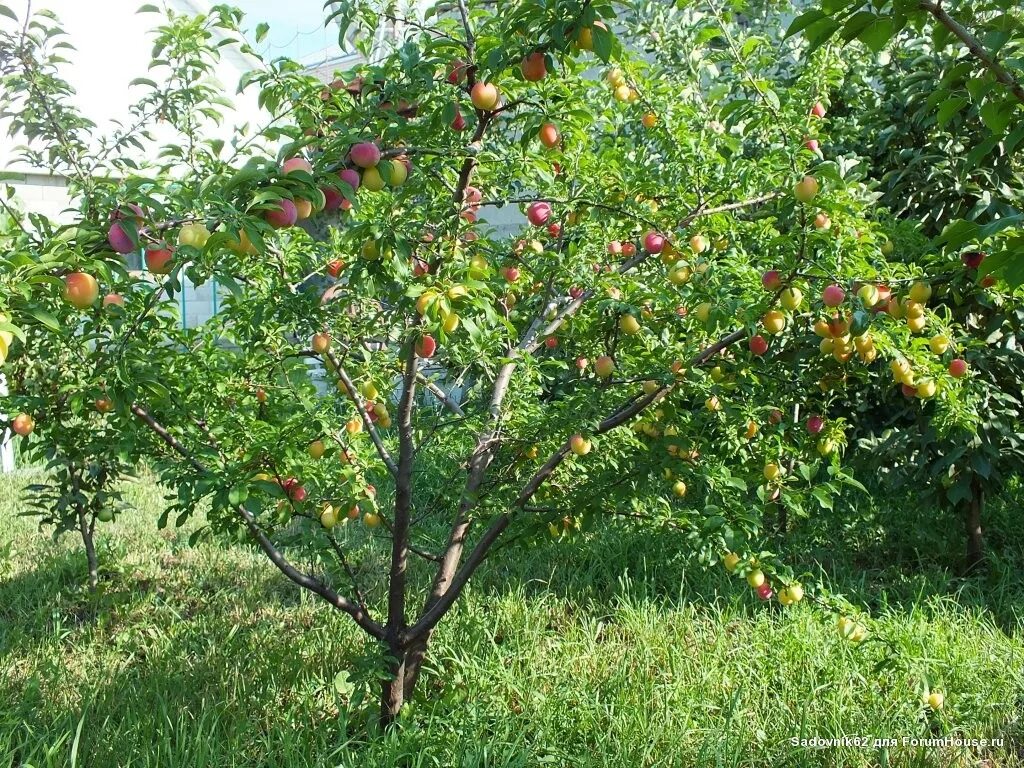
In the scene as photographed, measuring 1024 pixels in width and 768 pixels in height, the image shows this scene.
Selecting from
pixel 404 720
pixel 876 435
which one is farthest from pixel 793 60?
pixel 404 720

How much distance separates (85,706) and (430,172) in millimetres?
1826

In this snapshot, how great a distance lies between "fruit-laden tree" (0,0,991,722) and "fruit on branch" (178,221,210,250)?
0.20 meters

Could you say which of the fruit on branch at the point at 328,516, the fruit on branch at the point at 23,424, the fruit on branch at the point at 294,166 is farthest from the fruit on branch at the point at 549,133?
the fruit on branch at the point at 23,424

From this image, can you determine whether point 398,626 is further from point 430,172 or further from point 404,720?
point 430,172

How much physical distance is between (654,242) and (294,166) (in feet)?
3.94

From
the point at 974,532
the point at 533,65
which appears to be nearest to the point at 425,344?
the point at 533,65

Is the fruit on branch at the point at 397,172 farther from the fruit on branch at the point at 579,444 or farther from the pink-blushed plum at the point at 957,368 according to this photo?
the pink-blushed plum at the point at 957,368

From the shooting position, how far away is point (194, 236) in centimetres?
129

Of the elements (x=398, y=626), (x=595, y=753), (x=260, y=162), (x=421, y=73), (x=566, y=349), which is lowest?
(x=595, y=753)

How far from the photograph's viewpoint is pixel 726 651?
2812mm

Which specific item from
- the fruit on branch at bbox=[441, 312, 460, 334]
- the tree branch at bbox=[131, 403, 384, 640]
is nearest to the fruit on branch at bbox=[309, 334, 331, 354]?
the tree branch at bbox=[131, 403, 384, 640]

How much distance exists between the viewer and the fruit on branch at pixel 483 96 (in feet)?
5.61

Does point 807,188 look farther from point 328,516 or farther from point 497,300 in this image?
point 328,516

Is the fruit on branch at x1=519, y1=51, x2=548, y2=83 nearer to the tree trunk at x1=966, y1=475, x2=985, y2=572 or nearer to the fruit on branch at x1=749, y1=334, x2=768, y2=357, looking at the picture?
the fruit on branch at x1=749, y1=334, x2=768, y2=357
